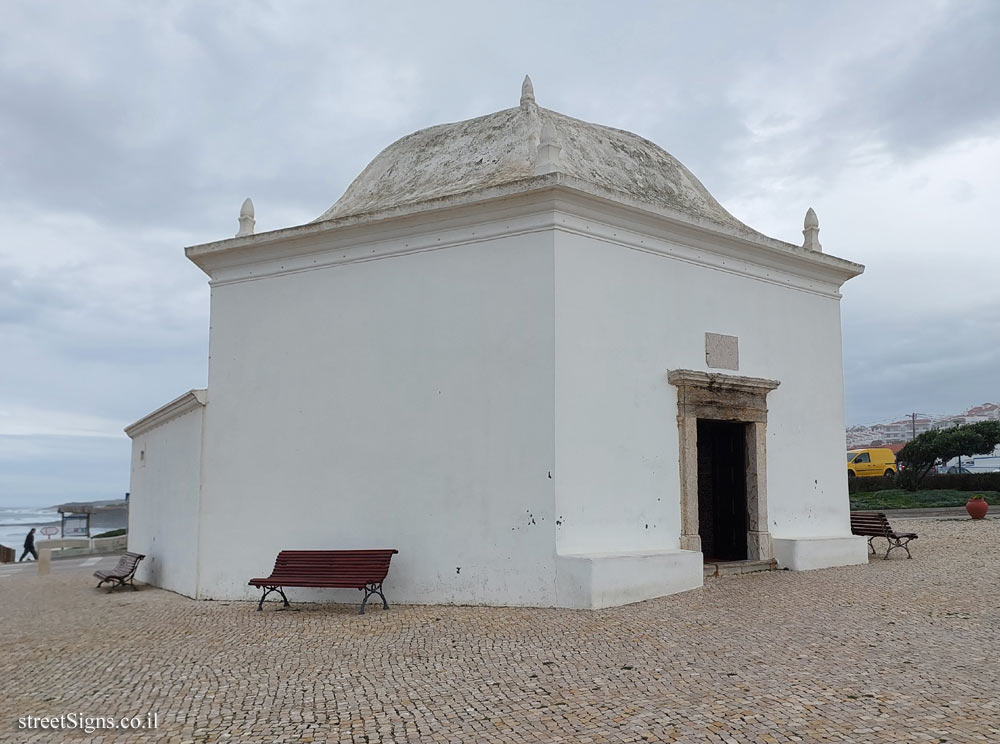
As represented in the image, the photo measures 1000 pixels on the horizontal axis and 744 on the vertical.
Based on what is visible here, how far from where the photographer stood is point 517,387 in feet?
29.2

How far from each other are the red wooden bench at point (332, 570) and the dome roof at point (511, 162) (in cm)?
405

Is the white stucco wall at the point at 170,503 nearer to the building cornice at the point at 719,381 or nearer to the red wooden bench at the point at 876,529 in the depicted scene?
the building cornice at the point at 719,381

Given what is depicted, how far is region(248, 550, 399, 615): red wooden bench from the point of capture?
28.3 ft

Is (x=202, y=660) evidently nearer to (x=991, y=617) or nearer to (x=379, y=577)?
(x=379, y=577)

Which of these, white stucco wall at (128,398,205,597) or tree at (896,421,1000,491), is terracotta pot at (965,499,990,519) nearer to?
tree at (896,421,1000,491)

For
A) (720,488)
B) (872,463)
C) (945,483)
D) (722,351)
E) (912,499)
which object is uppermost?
→ (722,351)

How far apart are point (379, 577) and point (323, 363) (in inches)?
110

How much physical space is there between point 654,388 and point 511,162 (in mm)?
3337

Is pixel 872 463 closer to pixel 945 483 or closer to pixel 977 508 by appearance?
pixel 945 483

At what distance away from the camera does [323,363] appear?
32.9ft

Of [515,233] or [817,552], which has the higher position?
[515,233]

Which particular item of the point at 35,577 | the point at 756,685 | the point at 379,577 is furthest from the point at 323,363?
the point at 35,577

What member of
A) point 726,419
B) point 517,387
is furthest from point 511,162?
point 726,419

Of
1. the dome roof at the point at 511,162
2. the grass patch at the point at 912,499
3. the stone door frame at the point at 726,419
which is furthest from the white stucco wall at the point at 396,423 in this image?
the grass patch at the point at 912,499
